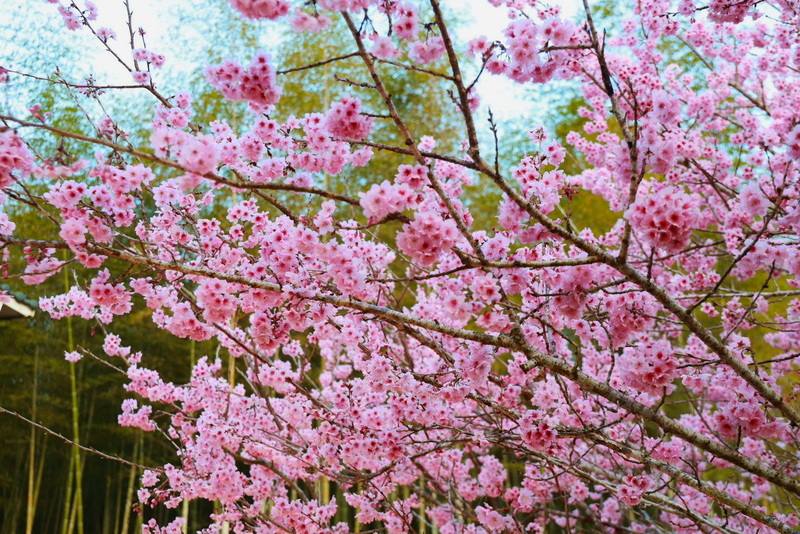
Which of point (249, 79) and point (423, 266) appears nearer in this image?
point (249, 79)

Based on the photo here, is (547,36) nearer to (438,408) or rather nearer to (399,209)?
(399,209)

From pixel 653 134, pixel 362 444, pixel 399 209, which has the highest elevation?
pixel 653 134

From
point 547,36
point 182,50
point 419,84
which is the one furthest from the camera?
point 419,84

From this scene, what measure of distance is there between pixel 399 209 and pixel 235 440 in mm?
2122

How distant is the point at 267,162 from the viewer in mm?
2289

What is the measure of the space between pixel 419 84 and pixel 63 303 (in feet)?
15.1

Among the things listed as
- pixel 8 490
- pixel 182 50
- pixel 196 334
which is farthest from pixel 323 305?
pixel 8 490

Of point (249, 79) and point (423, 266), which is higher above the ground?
point (249, 79)

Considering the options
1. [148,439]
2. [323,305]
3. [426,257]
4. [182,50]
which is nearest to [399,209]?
[426,257]

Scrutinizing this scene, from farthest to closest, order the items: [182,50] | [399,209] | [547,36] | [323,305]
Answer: [182,50] < [323,305] < [547,36] < [399,209]

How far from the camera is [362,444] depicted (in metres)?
2.62

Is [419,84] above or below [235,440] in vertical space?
above

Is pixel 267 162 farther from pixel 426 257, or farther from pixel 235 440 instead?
pixel 235 440

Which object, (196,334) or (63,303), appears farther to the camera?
(63,303)
